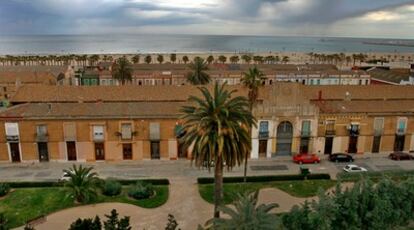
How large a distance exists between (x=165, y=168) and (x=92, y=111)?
12.2m

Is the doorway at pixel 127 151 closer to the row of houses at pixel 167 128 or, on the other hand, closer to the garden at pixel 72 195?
the row of houses at pixel 167 128

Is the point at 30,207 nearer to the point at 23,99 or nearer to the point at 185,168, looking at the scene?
the point at 185,168

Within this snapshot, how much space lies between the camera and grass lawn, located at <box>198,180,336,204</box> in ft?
122

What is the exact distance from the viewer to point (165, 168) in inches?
1793

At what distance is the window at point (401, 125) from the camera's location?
50.8 meters

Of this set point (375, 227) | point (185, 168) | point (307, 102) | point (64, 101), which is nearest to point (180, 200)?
point (185, 168)

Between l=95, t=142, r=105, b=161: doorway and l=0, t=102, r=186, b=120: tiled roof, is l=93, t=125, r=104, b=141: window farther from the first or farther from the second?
l=0, t=102, r=186, b=120: tiled roof

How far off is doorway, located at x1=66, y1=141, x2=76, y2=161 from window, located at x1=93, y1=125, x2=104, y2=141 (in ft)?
9.56

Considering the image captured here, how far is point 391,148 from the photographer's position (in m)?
51.4

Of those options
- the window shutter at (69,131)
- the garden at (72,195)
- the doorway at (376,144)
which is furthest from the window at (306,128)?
the window shutter at (69,131)

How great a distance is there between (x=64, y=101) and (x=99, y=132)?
11033 mm

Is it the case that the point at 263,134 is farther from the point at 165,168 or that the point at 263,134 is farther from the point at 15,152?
the point at 15,152

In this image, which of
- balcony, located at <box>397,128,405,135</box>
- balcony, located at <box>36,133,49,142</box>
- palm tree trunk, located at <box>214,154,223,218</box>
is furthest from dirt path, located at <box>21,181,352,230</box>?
balcony, located at <box>397,128,405,135</box>

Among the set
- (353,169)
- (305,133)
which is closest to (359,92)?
(305,133)
